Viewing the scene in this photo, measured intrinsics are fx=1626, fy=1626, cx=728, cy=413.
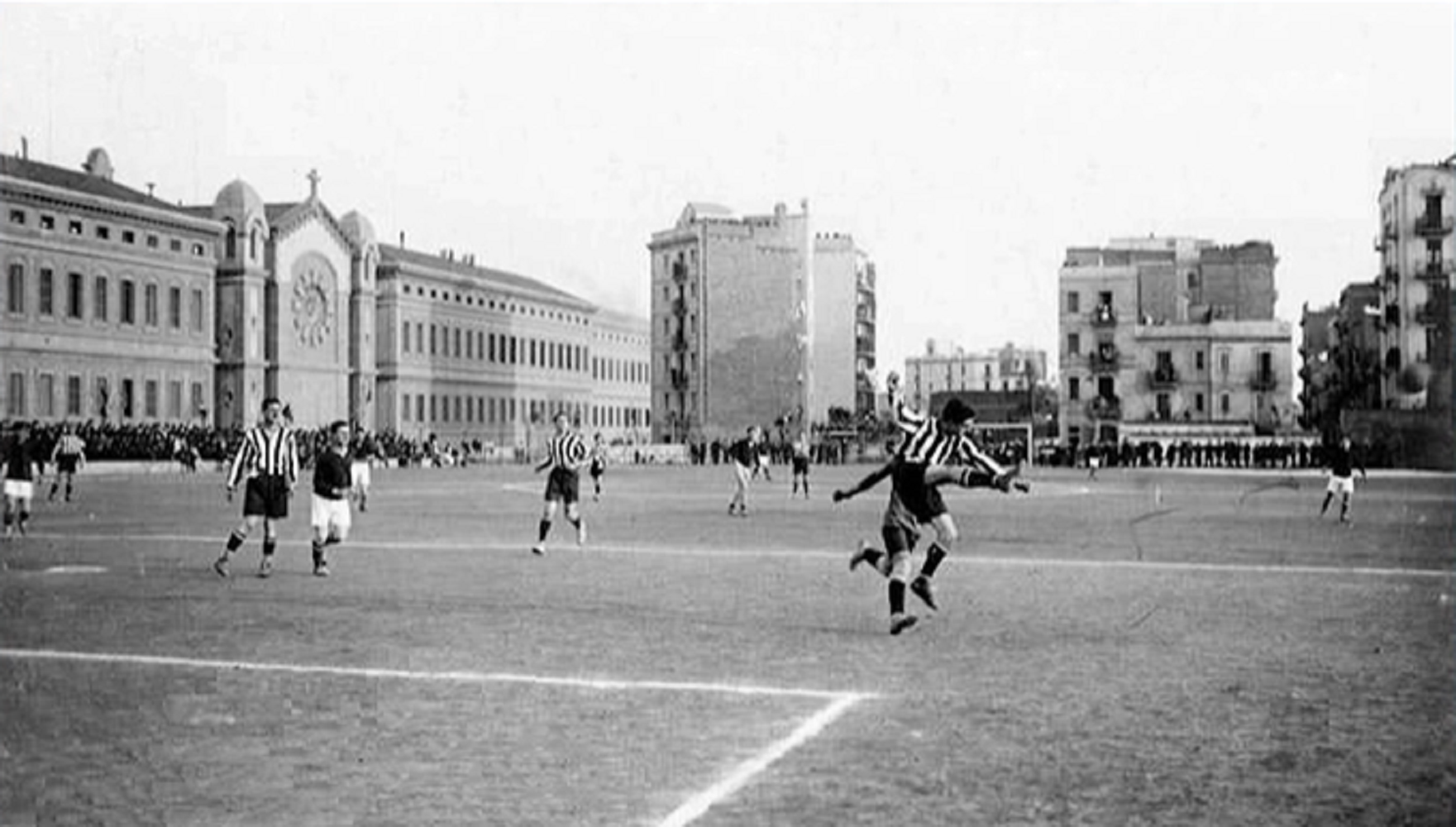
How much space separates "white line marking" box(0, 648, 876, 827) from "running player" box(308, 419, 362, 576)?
641 centimetres

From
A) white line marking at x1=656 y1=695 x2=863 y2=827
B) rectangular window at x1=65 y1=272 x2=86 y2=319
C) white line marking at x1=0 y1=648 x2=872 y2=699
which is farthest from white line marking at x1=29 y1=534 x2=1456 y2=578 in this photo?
rectangular window at x1=65 y1=272 x2=86 y2=319

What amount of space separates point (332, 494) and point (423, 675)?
26.8ft

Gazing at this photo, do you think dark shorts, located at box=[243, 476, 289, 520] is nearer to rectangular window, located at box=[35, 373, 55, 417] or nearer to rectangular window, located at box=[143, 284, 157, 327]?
rectangular window, located at box=[35, 373, 55, 417]

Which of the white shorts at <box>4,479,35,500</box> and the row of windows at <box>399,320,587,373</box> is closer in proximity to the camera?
the white shorts at <box>4,479,35,500</box>

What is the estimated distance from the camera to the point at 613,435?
12225cm

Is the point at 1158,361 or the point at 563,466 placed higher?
the point at 1158,361

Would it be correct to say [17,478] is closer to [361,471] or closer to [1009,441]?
[361,471]

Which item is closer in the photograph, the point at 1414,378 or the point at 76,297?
the point at 76,297

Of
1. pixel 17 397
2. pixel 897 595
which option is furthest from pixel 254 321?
pixel 897 595

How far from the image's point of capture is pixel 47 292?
217 feet

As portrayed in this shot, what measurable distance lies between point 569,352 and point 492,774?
10852 cm

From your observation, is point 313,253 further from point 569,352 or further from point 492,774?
point 492,774

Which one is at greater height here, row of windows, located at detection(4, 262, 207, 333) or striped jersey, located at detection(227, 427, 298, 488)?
row of windows, located at detection(4, 262, 207, 333)

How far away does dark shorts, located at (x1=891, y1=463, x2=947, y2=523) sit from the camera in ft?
42.9
